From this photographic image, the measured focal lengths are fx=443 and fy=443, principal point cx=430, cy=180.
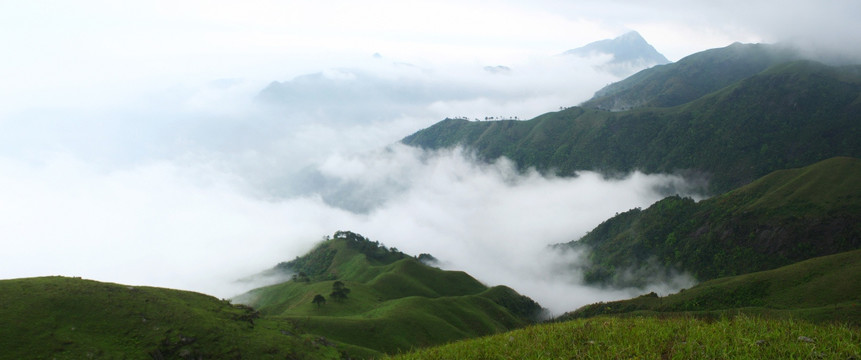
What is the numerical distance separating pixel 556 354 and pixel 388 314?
82.6 meters

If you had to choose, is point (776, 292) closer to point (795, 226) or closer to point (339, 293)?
point (795, 226)

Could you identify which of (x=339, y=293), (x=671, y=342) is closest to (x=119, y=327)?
(x=671, y=342)

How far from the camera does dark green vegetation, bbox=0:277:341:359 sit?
120 ft

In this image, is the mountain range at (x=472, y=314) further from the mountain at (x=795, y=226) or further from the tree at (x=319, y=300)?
the mountain at (x=795, y=226)

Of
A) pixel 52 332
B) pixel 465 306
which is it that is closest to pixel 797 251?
pixel 465 306

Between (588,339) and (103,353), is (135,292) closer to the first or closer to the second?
(103,353)

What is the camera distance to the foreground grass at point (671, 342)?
9836 millimetres

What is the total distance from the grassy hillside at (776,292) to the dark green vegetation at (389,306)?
27502mm

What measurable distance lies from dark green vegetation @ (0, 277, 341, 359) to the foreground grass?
3627 cm

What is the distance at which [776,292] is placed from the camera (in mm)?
107062

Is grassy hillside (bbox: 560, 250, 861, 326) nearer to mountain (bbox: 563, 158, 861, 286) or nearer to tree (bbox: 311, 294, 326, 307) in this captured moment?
tree (bbox: 311, 294, 326, 307)

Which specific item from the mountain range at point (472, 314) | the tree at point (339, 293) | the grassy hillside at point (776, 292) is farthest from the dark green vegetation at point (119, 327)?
the grassy hillside at point (776, 292)

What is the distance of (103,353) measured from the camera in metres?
36.7

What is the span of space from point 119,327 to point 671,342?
153 ft
